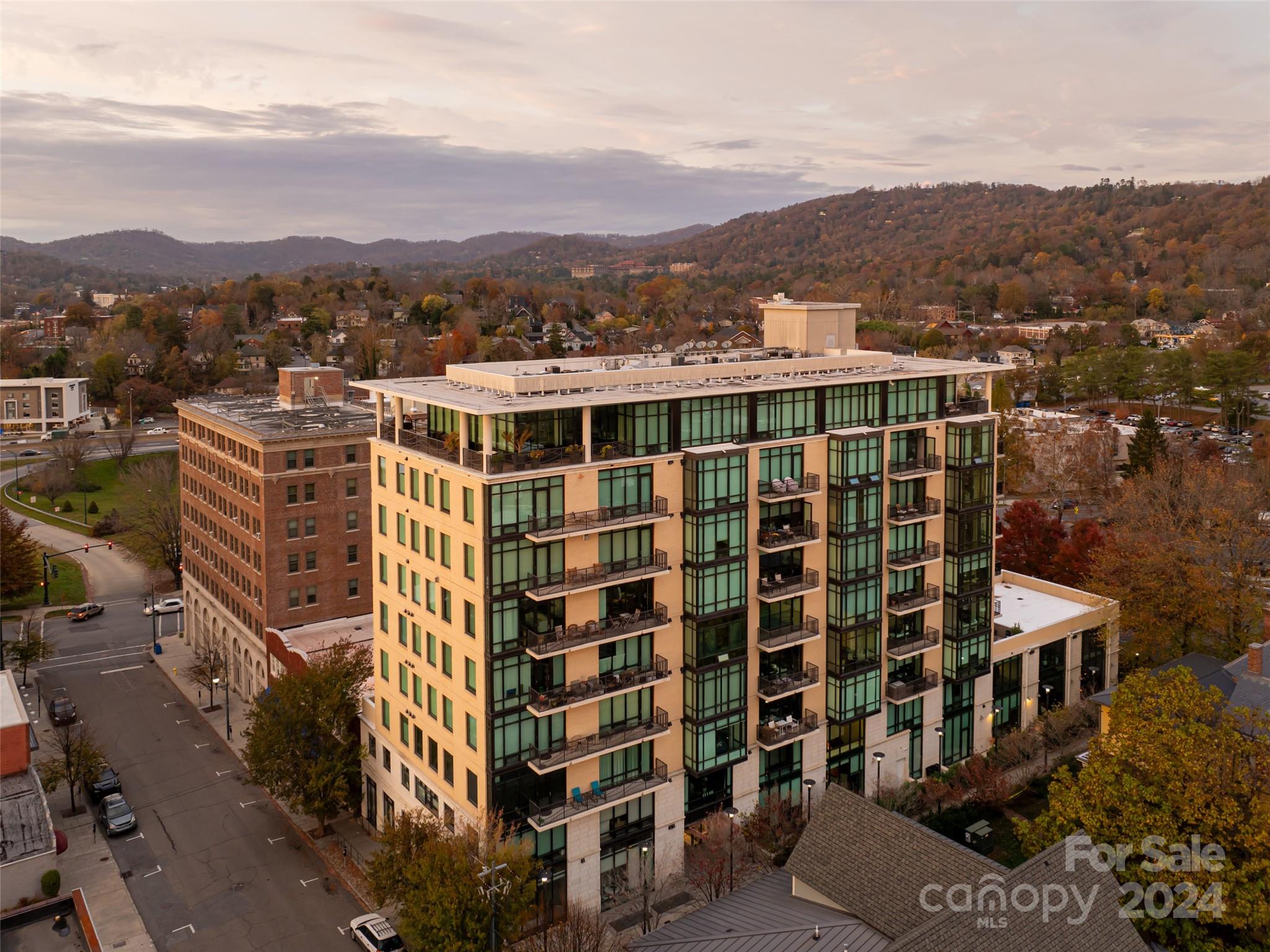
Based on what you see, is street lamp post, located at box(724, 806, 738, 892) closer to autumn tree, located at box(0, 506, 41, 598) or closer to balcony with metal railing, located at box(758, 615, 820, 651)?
balcony with metal railing, located at box(758, 615, 820, 651)

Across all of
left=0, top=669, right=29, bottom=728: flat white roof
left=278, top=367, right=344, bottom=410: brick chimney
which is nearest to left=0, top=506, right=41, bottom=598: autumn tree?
left=278, top=367, right=344, bottom=410: brick chimney

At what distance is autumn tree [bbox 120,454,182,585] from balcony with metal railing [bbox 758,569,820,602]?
2548 inches

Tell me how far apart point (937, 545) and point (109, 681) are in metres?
53.8

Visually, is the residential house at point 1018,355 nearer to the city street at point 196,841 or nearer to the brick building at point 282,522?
the brick building at point 282,522

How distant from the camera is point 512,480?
37969 millimetres

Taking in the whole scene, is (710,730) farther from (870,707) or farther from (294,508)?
(294,508)

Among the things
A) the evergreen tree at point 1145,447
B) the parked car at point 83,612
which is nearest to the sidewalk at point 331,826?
the parked car at point 83,612

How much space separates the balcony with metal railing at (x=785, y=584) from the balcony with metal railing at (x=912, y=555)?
15.3 feet

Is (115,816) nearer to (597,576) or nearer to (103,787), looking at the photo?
(103,787)

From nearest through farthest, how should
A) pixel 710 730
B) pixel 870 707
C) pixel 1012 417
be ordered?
1. pixel 710 730
2. pixel 870 707
3. pixel 1012 417

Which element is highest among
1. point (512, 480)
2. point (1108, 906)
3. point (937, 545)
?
point (512, 480)

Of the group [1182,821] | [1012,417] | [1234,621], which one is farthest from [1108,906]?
[1012,417]

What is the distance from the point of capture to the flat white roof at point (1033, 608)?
5831 centimetres

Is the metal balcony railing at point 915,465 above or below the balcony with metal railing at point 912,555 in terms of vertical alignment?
above
